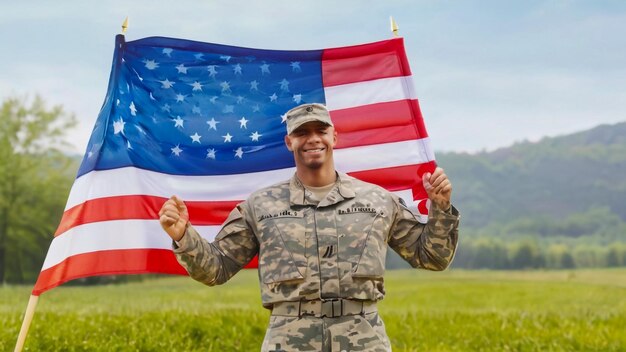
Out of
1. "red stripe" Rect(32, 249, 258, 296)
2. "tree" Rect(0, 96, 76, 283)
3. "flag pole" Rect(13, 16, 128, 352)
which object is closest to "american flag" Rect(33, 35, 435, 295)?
"red stripe" Rect(32, 249, 258, 296)

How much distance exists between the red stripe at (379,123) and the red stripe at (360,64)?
0.26 metres

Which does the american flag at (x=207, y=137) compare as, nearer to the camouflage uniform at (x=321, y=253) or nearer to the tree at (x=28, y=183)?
the camouflage uniform at (x=321, y=253)

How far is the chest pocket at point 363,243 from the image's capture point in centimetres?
414

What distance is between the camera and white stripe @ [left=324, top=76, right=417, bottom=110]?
596 centimetres

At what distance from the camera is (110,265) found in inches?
220

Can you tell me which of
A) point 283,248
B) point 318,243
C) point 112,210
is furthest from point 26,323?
point 318,243

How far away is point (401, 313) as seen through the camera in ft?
40.5

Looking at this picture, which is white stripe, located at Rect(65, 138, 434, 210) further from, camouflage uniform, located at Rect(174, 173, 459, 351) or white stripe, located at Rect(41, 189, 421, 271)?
camouflage uniform, located at Rect(174, 173, 459, 351)

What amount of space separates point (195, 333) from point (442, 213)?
599cm

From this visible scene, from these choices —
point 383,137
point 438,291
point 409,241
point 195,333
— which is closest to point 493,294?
point 438,291

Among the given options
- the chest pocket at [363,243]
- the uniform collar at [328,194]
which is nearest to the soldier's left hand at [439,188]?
the chest pocket at [363,243]

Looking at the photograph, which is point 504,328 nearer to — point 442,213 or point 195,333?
point 195,333

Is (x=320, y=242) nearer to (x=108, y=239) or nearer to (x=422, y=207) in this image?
(x=422, y=207)

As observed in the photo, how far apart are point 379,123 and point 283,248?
2128 mm
